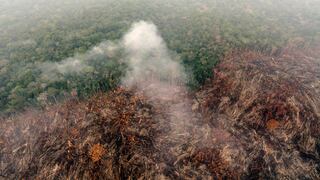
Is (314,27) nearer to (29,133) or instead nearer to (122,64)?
(122,64)

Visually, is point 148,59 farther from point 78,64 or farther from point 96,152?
point 96,152

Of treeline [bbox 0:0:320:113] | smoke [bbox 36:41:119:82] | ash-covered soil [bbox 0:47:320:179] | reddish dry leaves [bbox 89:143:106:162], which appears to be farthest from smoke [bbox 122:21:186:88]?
reddish dry leaves [bbox 89:143:106:162]

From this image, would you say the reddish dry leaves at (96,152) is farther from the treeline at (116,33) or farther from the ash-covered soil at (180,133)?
the treeline at (116,33)

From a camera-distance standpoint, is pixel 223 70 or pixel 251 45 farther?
pixel 251 45

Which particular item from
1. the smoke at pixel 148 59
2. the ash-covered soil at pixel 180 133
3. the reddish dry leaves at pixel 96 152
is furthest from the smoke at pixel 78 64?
the reddish dry leaves at pixel 96 152

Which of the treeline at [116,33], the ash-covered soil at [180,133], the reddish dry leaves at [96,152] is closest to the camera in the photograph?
the ash-covered soil at [180,133]

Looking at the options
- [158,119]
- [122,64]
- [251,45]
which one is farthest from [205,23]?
[158,119]

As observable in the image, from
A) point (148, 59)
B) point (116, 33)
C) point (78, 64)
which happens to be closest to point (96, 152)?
point (78, 64)
